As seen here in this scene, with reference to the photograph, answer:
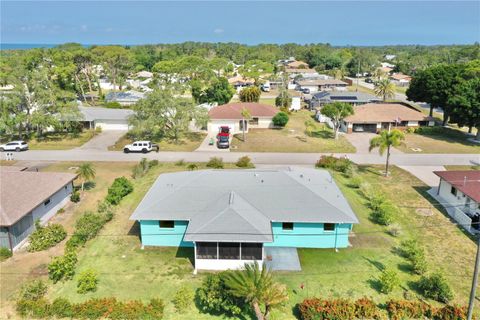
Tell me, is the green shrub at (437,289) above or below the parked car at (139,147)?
below

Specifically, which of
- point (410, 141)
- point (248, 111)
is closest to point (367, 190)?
point (410, 141)

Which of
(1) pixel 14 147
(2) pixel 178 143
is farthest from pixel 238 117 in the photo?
(1) pixel 14 147

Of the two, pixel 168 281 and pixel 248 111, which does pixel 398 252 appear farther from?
pixel 248 111

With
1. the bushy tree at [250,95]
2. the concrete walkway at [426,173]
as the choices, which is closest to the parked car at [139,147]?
the concrete walkway at [426,173]

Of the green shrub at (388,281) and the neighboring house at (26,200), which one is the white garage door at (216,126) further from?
the green shrub at (388,281)

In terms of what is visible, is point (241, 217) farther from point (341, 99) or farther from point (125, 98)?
point (125, 98)

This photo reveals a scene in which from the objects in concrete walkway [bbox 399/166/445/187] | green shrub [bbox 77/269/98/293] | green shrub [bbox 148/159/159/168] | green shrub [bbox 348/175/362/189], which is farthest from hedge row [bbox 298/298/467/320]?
green shrub [bbox 148/159/159/168]
